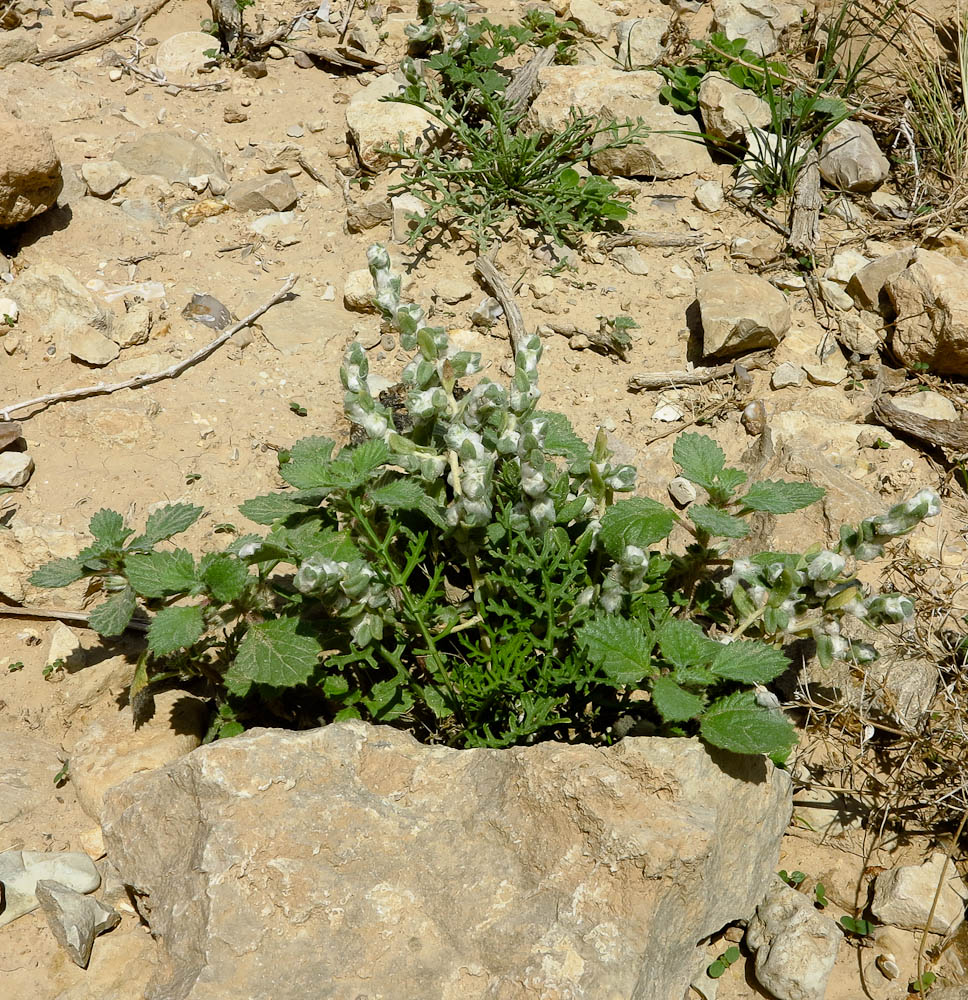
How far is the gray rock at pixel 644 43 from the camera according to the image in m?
5.70

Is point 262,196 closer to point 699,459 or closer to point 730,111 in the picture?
point 730,111

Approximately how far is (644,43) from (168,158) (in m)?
2.73

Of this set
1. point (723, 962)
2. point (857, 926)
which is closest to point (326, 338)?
point (723, 962)

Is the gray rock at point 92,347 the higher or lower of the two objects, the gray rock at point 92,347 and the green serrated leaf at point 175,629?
the lower

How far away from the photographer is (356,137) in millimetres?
5137

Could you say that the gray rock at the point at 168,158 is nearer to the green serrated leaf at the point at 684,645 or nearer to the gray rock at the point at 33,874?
the gray rock at the point at 33,874

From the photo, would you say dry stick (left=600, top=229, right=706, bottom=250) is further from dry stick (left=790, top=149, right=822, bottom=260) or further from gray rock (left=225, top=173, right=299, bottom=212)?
gray rock (left=225, top=173, right=299, bottom=212)

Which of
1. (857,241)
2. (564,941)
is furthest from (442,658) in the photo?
(857,241)

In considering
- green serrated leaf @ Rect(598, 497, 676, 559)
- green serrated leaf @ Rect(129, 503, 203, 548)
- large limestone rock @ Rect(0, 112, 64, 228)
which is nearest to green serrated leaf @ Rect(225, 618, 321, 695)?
green serrated leaf @ Rect(129, 503, 203, 548)

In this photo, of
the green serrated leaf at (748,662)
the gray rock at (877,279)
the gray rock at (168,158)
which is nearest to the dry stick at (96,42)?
the gray rock at (168,158)

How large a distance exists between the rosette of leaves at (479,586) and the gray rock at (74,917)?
54 centimetres

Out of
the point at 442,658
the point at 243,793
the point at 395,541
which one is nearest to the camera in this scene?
→ the point at 243,793

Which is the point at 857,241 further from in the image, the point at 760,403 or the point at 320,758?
the point at 320,758

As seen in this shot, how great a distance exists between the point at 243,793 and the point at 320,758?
0.63 ft
